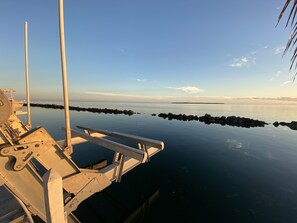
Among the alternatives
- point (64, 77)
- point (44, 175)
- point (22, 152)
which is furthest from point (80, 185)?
point (64, 77)

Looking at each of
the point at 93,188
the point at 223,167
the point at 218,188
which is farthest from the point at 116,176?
the point at 223,167

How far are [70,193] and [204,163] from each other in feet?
29.5

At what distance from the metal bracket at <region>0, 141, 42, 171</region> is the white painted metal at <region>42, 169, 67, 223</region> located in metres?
1.09

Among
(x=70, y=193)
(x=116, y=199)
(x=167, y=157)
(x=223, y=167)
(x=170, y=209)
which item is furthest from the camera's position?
(x=167, y=157)

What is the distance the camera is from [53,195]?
7.25ft

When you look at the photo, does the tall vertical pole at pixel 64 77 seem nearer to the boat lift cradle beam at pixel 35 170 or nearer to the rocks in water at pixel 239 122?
the boat lift cradle beam at pixel 35 170

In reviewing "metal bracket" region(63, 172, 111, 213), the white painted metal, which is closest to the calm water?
"metal bracket" region(63, 172, 111, 213)

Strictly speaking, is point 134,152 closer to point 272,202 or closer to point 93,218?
point 93,218

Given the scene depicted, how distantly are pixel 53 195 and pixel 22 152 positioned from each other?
126cm

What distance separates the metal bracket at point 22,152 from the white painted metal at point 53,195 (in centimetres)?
109

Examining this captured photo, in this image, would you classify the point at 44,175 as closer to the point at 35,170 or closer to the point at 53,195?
the point at 53,195

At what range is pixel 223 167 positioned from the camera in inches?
403

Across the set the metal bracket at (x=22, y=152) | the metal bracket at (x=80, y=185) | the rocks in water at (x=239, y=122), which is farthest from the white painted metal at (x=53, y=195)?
the rocks in water at (x=239, y=122)

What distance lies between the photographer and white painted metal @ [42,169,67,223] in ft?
7.01
